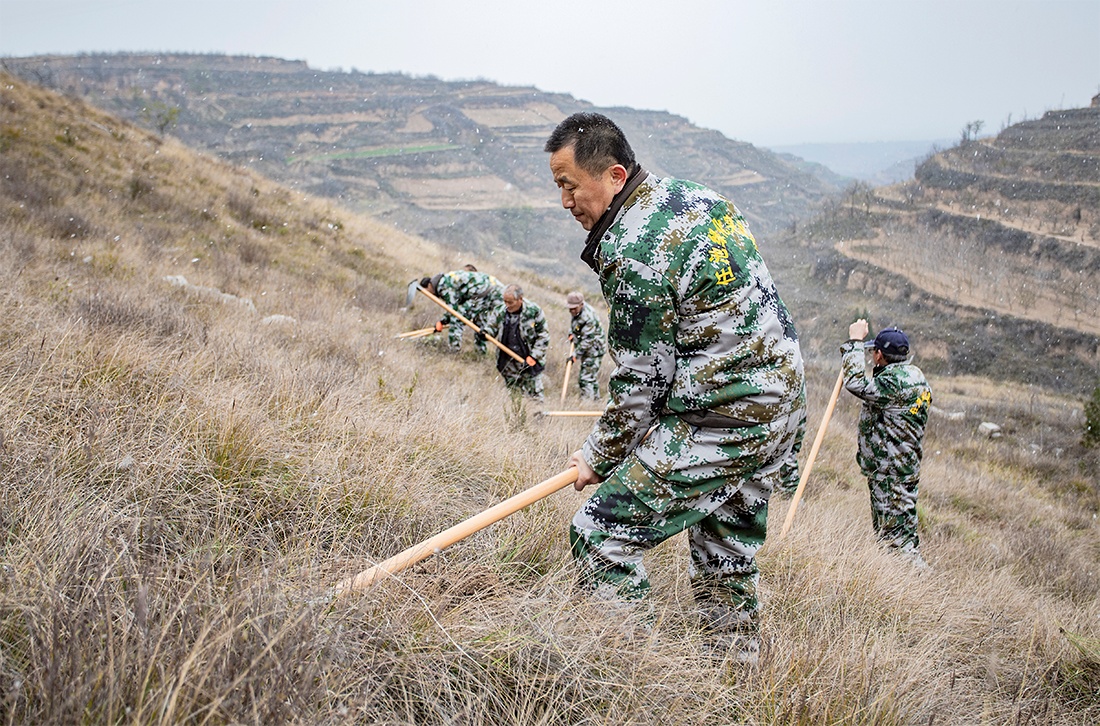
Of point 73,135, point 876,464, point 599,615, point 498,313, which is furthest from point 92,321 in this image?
point 73,135

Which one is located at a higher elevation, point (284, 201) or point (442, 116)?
point (442, 116)

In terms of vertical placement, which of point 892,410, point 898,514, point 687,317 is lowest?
point 898,514

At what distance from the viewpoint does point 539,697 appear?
1674 millimetres

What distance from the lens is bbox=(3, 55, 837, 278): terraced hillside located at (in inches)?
3366

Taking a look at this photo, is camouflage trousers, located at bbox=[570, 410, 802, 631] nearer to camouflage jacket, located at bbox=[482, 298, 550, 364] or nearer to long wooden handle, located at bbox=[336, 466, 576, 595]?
long wooden handle, located at bbox=[336, 466, 576, 595]

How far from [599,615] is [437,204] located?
101m

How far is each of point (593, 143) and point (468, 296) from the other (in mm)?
7568

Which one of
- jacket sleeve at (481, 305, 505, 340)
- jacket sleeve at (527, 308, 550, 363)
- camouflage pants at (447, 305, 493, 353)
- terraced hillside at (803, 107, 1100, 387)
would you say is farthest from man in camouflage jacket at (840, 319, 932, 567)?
terraced hillside at (803, 107, 1100, 387)

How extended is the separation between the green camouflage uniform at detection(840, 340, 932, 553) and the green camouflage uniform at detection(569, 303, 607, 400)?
3886 millimetres

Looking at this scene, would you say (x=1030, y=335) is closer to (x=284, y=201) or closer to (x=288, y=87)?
(x=284, y=201)

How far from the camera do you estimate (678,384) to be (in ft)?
6.96

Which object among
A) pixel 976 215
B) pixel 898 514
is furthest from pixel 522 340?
pixel 976 215

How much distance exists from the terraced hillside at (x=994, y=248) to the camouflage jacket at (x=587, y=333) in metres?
36.9

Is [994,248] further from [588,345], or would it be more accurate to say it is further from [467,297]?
[467,297]
